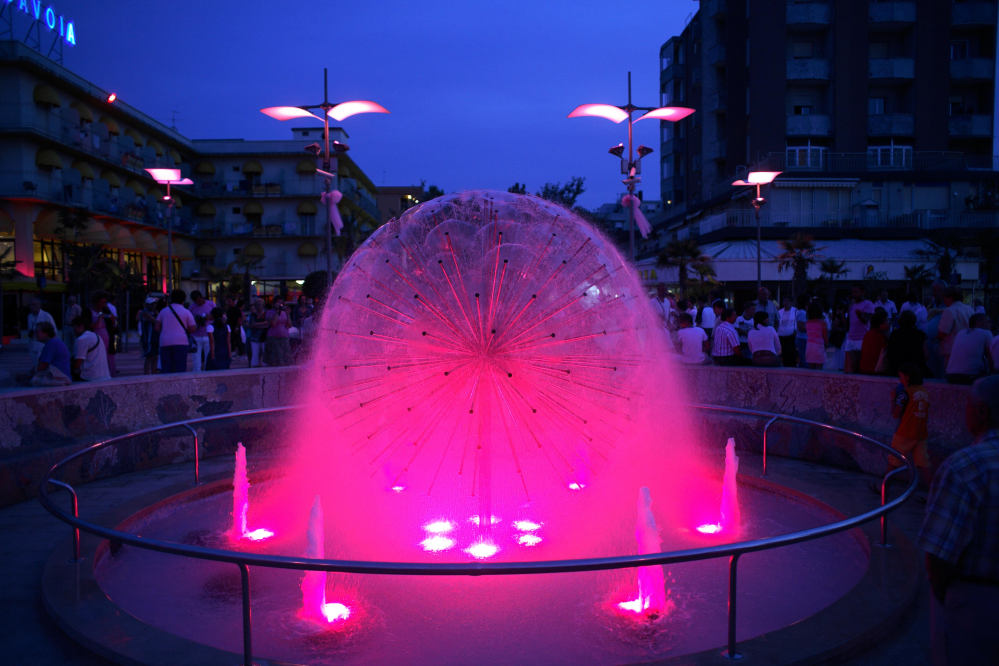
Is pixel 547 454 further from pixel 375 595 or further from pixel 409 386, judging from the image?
pixel 375 595

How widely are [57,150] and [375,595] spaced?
42.8m

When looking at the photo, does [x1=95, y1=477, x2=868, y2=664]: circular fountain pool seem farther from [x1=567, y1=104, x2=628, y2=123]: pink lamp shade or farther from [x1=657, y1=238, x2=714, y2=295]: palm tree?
[x1=657, y1=238, x2=714, y2=295]: palm tree

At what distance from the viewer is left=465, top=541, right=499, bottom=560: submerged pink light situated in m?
5.70

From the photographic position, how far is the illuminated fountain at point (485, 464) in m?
4.50

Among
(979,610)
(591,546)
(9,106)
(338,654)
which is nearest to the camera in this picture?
(979,610)

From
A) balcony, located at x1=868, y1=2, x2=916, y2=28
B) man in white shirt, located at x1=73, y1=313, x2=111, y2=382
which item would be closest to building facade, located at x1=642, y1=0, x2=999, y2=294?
balcony, located at x1=868, y1=2, x2=916, y2=28

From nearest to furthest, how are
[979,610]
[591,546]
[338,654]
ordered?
1. [979,610]
2. [338,654]
3. [591,546]

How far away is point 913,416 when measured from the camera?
22.5 feet

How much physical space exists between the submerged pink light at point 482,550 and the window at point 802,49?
4383 centimetres

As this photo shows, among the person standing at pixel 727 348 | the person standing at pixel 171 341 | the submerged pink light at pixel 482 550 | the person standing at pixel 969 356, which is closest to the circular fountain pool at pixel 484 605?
the submerged pink light at pixel 482 550

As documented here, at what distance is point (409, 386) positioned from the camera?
16.9 feet

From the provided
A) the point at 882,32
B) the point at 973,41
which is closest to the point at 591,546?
the point at 882,32

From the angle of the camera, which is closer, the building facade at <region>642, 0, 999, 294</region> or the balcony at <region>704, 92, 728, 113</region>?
the building facade at <region>642, 0, 999, 294</region>

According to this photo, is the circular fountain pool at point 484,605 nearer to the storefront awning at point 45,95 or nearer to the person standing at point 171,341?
the person standing at point 171,341
